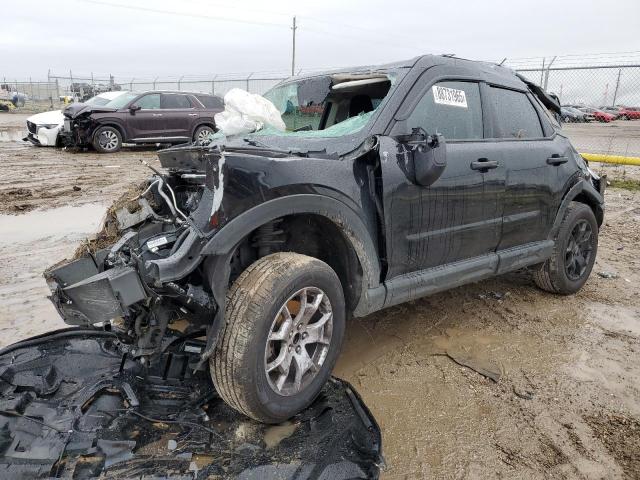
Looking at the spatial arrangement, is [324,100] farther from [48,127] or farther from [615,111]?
[615,111]

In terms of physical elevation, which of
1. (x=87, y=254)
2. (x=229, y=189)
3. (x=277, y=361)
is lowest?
(x=277, y=361)

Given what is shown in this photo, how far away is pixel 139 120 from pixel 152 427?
12.0m

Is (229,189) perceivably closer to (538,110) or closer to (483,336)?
(483,336)

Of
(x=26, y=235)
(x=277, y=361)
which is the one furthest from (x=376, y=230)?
(x=26, y=235)

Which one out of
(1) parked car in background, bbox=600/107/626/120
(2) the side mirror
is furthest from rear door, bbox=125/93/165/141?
(1) parked car in background, bbox=600/107/626/120

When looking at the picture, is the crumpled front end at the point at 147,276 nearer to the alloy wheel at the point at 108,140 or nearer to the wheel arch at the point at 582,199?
the wheel arch at the point at 582,199

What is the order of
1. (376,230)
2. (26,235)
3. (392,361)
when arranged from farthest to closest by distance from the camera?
(26,235)
(392,361)
(376,230)

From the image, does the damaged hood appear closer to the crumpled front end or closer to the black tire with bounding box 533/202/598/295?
the crumpled front end

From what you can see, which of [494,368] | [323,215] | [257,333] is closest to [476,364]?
[494,368]

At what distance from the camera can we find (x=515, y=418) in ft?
8.95

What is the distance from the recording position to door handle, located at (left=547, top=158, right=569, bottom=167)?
3906mm

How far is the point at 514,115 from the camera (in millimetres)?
3812

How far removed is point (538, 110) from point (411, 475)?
3067mm

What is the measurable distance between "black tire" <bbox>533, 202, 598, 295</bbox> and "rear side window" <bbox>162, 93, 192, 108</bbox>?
11498 mm
